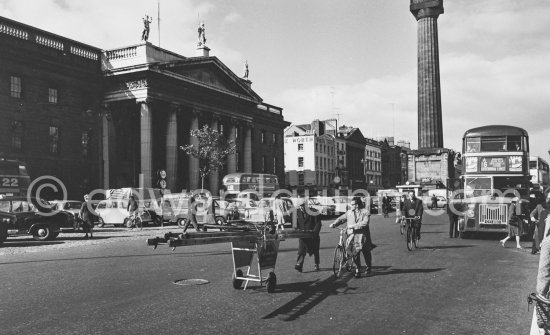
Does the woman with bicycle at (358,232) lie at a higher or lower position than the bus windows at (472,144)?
lower

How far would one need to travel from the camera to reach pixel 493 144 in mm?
22094

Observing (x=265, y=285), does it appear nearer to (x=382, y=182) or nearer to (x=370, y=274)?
(x=370, y=274)

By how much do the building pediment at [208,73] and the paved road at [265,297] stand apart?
96.1 ft

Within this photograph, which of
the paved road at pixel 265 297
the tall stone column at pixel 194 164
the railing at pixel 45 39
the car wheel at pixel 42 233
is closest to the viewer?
the paved road at pixel 265 297

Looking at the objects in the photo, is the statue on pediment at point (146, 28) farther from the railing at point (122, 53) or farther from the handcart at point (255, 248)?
the handcart at point (255, 248)

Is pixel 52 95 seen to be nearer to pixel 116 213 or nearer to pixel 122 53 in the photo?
pixel 122 53

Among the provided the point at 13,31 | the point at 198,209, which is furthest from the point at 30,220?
the point at 13,31

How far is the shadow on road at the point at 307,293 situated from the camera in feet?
24.9

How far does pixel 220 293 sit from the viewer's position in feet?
29.7

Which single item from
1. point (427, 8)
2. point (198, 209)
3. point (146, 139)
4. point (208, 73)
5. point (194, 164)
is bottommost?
point (198, 209)

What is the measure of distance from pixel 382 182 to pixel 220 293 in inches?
4230

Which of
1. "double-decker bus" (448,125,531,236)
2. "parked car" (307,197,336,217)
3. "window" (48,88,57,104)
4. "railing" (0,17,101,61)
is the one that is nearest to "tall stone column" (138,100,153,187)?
"railing" (0,17,101,61)

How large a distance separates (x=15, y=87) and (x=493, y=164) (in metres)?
29.1

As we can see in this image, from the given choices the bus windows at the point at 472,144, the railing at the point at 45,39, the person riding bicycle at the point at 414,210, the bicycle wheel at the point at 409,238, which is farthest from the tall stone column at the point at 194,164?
the bicycle wheel at the point at 409,238
